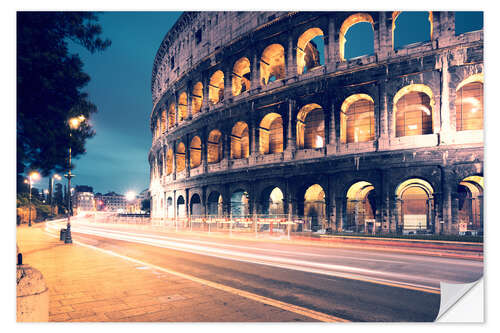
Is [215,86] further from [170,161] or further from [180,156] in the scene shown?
[170,161]

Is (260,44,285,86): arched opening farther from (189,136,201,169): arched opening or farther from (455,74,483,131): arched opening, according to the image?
→ (455,74,483,131): arched opening

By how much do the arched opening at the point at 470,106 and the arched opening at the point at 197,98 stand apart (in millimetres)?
22111

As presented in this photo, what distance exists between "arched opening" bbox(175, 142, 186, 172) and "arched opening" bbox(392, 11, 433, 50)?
22881mm

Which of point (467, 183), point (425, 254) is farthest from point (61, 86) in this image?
point (467, 183)

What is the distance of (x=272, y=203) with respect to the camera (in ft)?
86.1

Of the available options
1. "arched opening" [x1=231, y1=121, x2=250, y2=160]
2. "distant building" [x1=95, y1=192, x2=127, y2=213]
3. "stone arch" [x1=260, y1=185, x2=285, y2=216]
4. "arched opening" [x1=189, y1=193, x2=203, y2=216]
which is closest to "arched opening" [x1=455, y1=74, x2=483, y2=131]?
"stone arch" [x1=260, y1=185, x2=285, y2=216]

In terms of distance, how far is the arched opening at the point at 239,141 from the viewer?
2644 centimetres

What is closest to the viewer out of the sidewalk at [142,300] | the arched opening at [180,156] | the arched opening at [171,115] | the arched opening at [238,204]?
the sidewalk at [142,300]

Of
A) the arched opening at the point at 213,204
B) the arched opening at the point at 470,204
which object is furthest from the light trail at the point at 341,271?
the arched opening at the point at 213,204

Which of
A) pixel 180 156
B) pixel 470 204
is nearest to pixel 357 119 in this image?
pixel 470 204

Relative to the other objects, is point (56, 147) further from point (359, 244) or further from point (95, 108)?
point (359, 244)

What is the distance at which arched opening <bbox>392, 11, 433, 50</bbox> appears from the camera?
57.8 ft

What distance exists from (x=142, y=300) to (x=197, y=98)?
27672 millimetres

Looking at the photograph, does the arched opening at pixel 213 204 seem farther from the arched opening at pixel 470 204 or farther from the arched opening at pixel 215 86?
the arched opening at pixel 470 204
